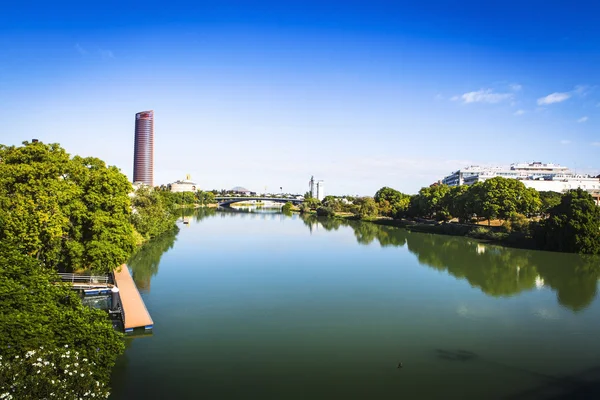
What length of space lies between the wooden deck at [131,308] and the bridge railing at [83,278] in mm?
724

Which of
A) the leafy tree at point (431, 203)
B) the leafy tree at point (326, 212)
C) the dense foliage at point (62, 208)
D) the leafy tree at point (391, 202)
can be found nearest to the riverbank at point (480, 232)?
the leafy tree at point (431, 203)

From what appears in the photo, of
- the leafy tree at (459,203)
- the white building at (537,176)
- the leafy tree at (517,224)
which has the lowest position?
the leafy tree at (517,224)

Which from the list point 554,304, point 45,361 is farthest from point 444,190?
point 45,361

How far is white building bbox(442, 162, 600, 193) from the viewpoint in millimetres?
80188

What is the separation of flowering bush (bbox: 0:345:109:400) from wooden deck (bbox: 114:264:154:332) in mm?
5350

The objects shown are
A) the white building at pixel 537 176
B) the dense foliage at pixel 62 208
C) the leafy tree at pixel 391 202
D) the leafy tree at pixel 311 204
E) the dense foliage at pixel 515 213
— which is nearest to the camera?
the dense foliage at pixel 62 208

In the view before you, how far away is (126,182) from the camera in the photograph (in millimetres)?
19734

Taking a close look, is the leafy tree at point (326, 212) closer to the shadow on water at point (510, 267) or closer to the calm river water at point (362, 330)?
the shadow on water at point (510, 267)

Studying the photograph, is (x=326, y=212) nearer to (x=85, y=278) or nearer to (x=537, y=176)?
(x=537, y=176)

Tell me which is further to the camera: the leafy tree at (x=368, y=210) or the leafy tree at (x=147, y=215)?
the leafy tree at (x=368, y=210)

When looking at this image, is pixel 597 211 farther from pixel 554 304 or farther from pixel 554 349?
pixel 554 349

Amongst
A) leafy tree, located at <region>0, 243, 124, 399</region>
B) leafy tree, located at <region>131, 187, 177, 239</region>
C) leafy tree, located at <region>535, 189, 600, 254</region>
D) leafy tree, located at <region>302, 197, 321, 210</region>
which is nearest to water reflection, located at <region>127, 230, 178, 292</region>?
leafy tree, located at <region>131, 187, 177, 239</region>

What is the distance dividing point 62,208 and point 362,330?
12578 mm

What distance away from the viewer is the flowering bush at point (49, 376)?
756 cm
